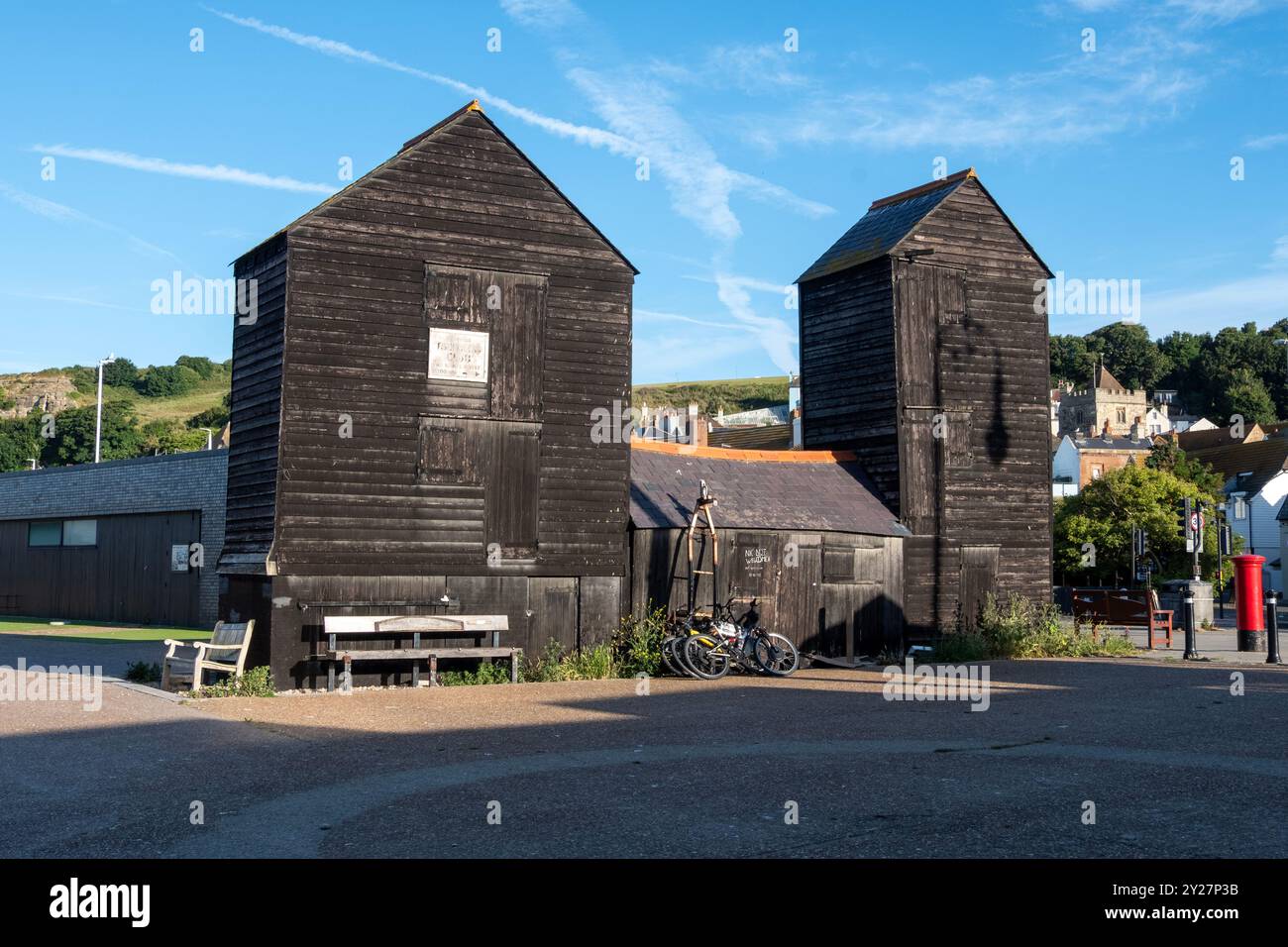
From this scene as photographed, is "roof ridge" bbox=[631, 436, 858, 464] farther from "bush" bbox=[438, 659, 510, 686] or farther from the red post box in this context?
the red post box

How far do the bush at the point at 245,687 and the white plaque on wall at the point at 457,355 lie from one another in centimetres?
521

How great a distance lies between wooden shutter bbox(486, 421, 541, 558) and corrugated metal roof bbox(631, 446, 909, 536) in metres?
1.96

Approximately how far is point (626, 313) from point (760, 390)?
17617 centimetres

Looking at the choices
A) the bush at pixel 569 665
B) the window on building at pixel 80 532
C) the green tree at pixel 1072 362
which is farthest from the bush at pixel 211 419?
the bush at pixel 569 665

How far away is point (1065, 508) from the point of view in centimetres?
6769

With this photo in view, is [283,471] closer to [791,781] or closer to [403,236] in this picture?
[403,236]

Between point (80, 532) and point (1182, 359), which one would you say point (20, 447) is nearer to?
point (80, 532)

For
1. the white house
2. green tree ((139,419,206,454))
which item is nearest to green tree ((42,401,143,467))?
green tree ((139,419,206,454))

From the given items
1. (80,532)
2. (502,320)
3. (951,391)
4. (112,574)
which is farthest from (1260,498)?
(502,320)

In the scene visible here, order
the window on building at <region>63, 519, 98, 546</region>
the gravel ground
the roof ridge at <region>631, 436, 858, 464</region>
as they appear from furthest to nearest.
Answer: the window on building at <region>63, 519, 98, 546</region> → the roof ridge at <region>631, 436, 858, 464</region> → the gravel ground

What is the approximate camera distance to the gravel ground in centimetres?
763

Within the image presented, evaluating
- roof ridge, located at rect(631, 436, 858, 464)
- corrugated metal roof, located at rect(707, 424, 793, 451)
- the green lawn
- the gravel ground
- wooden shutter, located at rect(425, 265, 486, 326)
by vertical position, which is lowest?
the green lawn

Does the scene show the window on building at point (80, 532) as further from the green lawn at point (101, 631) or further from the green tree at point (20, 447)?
the green tree at point (20, 447)

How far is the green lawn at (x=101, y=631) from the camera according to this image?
28.8 meters
